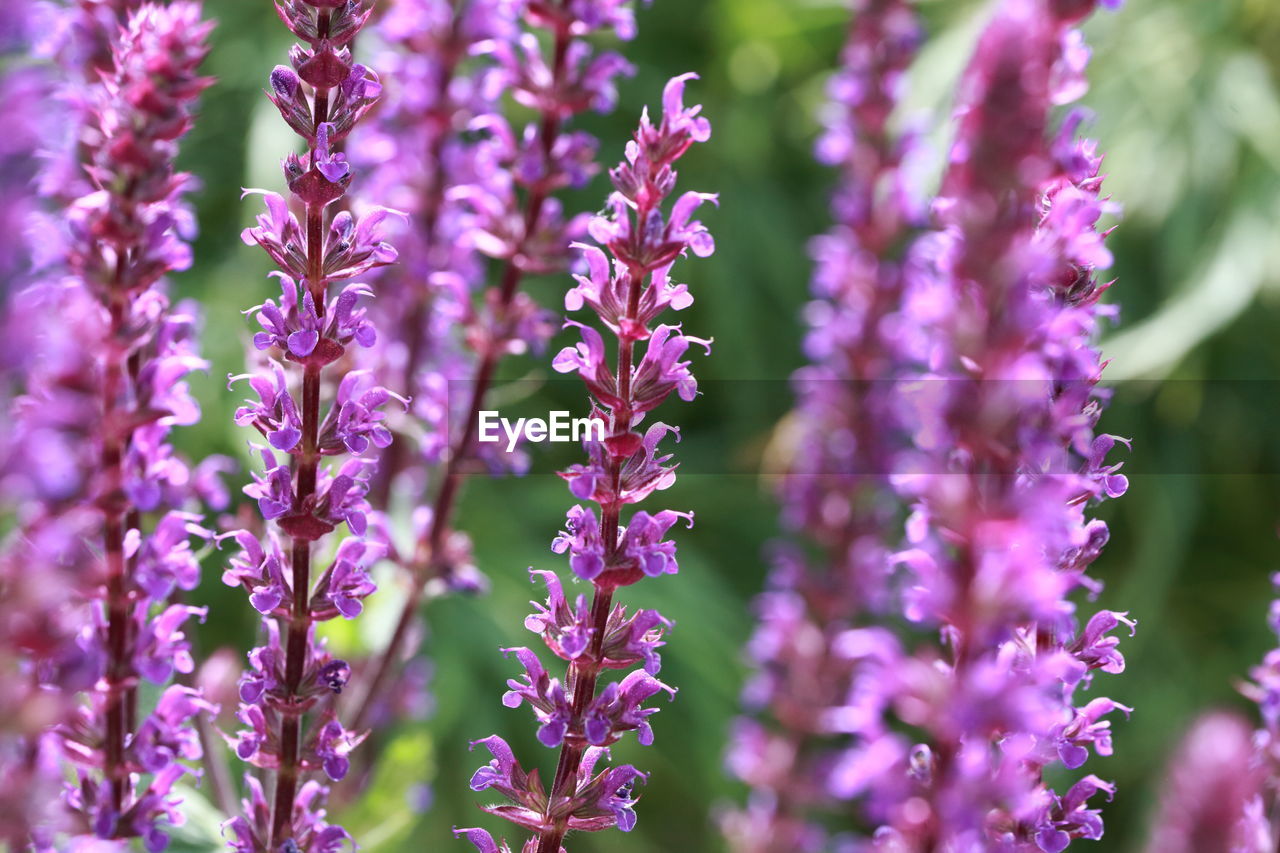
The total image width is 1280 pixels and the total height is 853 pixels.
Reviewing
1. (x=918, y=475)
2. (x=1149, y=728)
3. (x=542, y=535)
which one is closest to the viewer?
(x=918, y=475)

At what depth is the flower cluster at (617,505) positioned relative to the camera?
56 cm

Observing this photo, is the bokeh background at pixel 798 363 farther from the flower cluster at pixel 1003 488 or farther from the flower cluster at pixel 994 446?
the flower cluster at pixel 994 446

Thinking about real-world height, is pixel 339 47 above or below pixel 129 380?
above

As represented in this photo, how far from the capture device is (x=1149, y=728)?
1.72 m

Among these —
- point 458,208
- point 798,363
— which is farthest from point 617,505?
point 798,363

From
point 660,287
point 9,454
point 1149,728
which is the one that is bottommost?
point 1149,728

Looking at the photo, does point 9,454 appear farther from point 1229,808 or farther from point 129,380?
point 1229,808

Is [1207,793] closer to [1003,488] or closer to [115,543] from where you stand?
[1003,488]

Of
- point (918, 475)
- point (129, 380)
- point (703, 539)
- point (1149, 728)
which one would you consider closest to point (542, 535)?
point (703, 539)

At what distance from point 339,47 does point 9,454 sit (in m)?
0.32

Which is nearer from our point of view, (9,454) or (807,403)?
(9,454)

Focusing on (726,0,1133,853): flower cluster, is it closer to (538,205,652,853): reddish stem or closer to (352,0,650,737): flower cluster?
(538,205,652,853): reddish stem

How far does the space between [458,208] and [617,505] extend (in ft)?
2.05

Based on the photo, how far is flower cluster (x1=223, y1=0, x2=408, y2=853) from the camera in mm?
599
